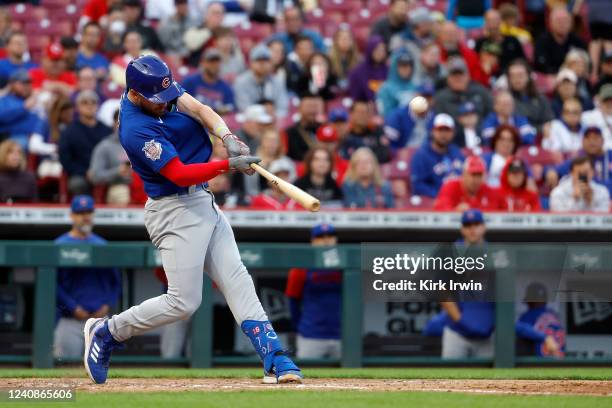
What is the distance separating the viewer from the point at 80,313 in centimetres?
950

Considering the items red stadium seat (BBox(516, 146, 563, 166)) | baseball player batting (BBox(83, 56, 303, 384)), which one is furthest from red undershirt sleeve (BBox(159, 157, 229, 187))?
red stadium seat (BBox(516, 146, 563, 166))

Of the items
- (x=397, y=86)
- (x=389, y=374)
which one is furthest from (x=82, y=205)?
(x=397, y=86)

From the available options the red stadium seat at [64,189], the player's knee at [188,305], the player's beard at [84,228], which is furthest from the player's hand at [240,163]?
the red stadium seat at [64,189]

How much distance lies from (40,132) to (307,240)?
101 inches

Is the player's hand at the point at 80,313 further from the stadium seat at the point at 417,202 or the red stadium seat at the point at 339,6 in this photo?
the red stadium seat at the point at 339,6

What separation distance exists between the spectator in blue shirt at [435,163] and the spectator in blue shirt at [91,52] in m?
3.45

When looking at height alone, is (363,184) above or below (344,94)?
below

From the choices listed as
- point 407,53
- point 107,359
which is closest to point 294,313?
point 107,359

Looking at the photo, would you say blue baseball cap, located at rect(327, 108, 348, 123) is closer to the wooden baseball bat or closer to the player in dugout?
the player in dugout

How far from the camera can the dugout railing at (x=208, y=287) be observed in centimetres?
945

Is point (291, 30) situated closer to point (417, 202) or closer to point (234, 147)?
point (417, 202)

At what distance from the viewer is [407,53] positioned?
1310 cm

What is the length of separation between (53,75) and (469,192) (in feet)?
13.9

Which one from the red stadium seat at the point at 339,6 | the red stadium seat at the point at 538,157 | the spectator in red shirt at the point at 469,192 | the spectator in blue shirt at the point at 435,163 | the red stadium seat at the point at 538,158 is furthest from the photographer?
the red stadium seat at the point at 339,6
